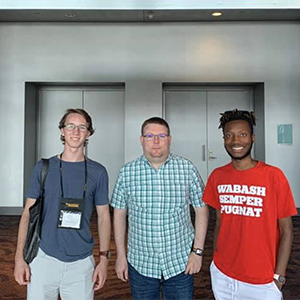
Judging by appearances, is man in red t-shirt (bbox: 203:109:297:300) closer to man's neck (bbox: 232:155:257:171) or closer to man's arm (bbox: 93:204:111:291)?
man's neck (bbox: 232:155:257:171)

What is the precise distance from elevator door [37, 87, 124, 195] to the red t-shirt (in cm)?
560

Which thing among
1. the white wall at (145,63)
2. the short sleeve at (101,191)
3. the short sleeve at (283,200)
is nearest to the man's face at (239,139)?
the short sleeve at (283,200)

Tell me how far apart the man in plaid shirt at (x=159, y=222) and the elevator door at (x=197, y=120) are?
5274mm

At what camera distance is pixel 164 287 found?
5.72 feet

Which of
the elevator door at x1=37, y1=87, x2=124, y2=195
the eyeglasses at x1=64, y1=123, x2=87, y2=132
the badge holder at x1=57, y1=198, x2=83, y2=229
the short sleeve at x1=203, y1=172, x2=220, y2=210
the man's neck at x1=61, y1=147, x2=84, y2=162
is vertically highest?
the elevator door at x1=37, y1=87, x2=124, y2=195

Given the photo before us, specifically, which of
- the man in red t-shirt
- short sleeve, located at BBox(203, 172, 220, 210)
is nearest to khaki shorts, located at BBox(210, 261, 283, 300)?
the man in red t-shirt

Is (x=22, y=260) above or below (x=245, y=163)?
below

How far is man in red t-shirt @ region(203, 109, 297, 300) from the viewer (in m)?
1.51

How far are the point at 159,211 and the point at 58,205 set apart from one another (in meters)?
0.56

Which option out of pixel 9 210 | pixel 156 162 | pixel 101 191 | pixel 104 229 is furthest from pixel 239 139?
pixel 9 210

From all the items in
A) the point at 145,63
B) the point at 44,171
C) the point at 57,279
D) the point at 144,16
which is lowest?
the point at 57,279

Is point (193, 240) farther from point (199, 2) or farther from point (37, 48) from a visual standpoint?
point (37, 48)

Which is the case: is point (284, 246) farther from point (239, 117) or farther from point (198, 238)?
point (239, 117)

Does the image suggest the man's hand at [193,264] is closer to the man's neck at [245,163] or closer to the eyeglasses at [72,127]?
the man's neck at [245,163]
